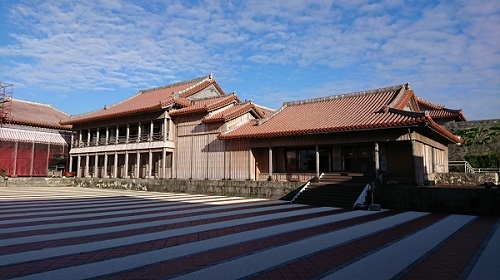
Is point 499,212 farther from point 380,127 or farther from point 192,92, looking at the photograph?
point 192,92

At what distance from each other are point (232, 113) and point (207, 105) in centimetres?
222

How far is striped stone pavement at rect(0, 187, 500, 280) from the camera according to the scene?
16.9ft

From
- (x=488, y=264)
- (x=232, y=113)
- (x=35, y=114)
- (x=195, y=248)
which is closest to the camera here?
(x=488, y=264)

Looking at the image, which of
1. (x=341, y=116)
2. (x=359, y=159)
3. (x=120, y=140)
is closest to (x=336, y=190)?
(x=359, y=159)

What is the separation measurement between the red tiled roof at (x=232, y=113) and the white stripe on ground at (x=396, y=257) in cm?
1517

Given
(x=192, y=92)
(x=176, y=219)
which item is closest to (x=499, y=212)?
(x=176, y=219)

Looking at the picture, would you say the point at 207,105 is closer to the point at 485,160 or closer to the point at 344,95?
the point at 344,95

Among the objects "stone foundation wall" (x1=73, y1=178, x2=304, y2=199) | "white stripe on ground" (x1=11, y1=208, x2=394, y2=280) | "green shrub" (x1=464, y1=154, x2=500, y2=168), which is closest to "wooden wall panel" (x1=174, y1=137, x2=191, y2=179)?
"stone foundation wall" (x1=73, y1=178, x2=304, y2=199)

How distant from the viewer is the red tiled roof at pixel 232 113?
879 inches

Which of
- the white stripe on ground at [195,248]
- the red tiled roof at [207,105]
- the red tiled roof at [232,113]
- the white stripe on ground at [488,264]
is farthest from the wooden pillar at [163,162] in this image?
the white stripe on ground at [488,264]

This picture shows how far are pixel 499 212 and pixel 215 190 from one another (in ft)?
47.5

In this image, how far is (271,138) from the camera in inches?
786

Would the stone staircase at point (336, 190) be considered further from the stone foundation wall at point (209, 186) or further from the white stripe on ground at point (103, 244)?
the white stripe on ground at point (103, 244)

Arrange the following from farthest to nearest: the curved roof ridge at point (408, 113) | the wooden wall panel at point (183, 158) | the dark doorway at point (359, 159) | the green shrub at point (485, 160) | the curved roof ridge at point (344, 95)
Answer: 1. the green shrub at point (485, 160)
2. the wooden wall panel at point (183, 158)
3. the curved roof ridge at point (344, 95)
4. the dark doorway at point (359, 159)
5. the curved roof ridge at point (408, 113)
